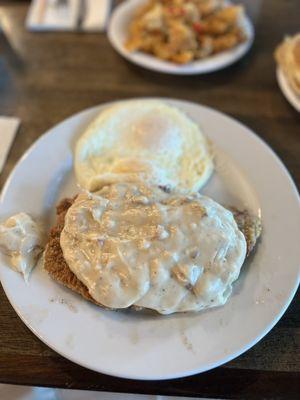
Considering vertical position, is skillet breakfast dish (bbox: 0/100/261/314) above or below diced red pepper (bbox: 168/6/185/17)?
below

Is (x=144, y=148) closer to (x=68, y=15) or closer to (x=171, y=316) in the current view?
(x=171, y=316)

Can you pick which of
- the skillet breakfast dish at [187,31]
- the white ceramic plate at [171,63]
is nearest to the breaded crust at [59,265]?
the white ceramic plate at [171,63]

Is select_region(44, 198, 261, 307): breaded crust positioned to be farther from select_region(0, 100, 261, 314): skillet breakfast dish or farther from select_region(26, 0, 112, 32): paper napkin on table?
select_region(26, 0, 112, 32): paper napkin on table

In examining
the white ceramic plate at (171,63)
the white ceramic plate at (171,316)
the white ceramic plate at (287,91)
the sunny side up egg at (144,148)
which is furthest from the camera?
the white ceramic plate at (171,63)

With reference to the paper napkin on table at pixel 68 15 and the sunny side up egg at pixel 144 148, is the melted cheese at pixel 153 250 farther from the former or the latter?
the paper napkin on table at pixel 68 15

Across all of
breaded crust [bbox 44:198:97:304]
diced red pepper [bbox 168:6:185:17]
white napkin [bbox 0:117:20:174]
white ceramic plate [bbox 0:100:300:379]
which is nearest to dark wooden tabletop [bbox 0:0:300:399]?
white napkin [bbox 0:117:20:174]

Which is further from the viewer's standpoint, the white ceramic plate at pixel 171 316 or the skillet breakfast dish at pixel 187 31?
the skillet breakfast dish at pixel 187 31

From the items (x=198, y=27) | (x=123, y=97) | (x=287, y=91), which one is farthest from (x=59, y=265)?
(x=198, y=27)
